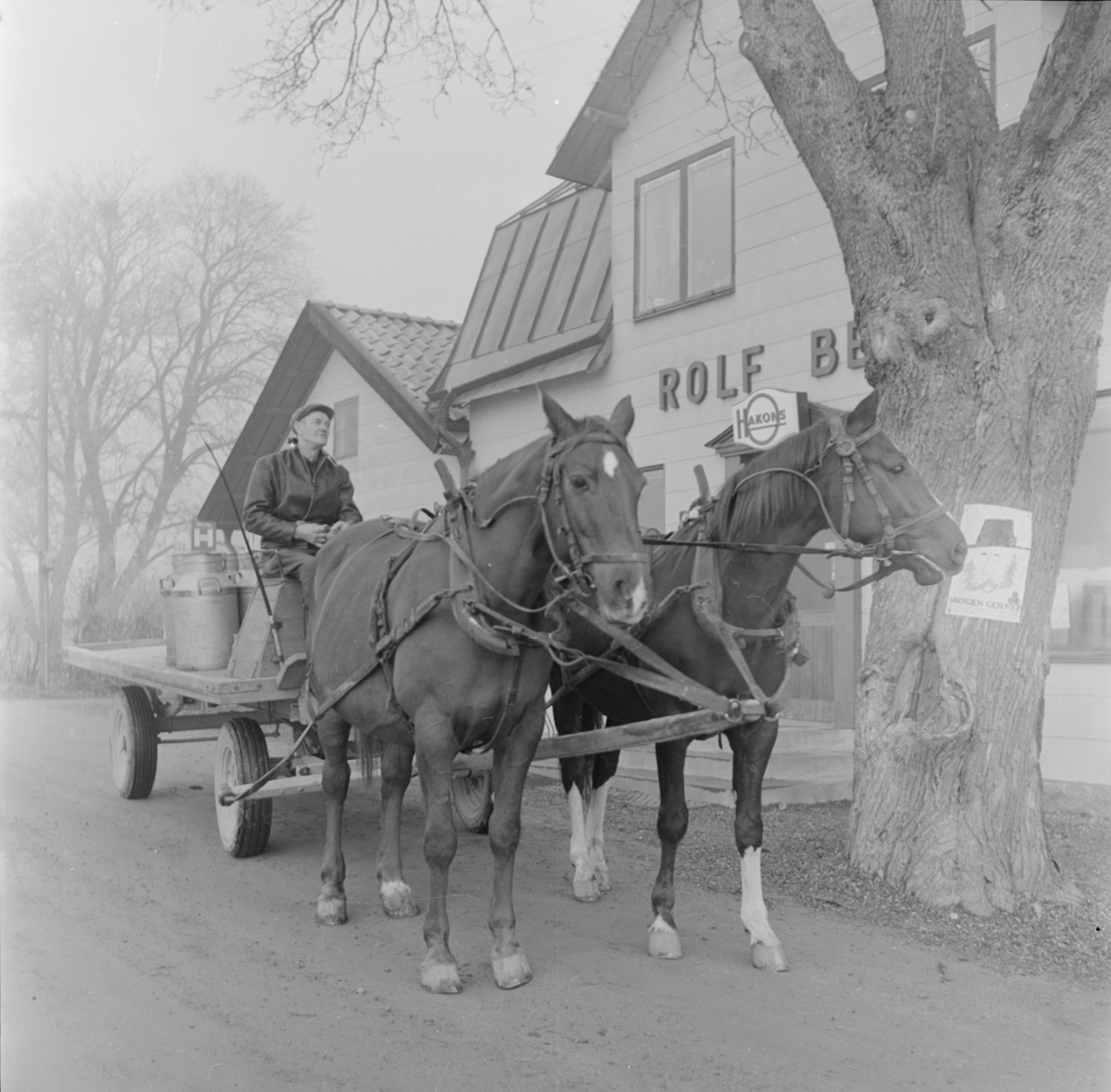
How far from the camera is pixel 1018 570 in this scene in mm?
5055

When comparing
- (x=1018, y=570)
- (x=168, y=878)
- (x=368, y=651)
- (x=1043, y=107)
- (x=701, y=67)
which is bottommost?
(x=168, y=878)

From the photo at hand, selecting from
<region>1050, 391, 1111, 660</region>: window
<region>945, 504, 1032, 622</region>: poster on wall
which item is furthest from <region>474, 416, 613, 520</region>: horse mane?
<region>1050, 391, 1111, 660</region>: window

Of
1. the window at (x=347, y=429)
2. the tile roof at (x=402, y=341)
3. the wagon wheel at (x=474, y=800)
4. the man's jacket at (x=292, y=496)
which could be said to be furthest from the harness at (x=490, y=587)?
the window at (x=347, y=429)

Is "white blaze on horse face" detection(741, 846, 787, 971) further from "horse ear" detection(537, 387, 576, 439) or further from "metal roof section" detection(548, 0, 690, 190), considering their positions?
"metal roof section" detection(548, 0, 690, 190)

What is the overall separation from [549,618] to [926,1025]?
1964 millimetres

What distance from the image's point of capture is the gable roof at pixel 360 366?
1259 centimetres

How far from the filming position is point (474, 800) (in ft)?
21.8

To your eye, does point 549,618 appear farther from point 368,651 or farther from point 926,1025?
point 926,1025

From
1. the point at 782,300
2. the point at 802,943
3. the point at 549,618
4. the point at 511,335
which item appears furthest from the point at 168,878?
the point at 511,335

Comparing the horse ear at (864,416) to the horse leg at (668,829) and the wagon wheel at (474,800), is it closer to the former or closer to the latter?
the horse leg at (668,829)

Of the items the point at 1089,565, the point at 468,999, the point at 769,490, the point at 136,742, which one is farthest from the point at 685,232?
the point at 468,999

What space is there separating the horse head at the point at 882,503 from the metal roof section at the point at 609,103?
6713mm

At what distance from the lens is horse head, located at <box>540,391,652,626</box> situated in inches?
138

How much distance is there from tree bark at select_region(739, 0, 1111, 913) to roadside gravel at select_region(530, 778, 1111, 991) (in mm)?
140
